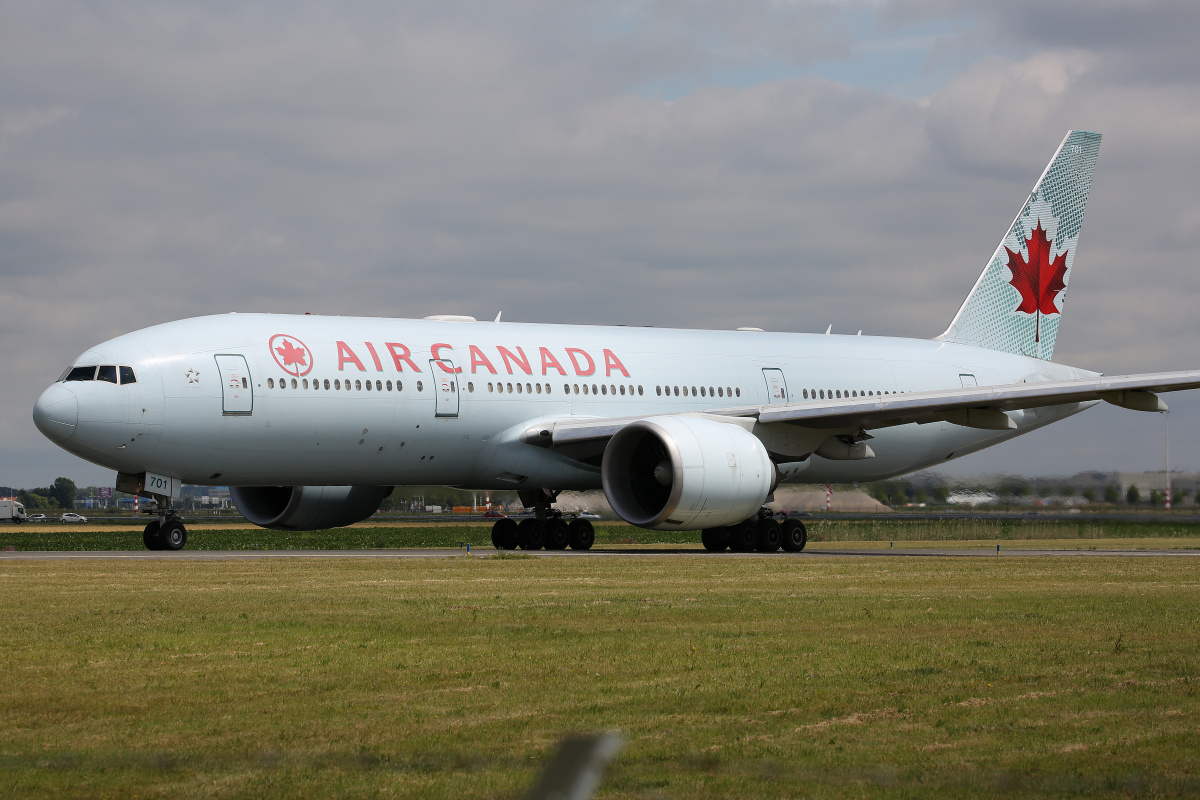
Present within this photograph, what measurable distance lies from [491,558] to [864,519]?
97.7 feet

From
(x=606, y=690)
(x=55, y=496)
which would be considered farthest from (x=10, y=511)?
(x=606, y=690)

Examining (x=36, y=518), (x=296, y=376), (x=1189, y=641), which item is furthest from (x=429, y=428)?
(x=36, y=518)

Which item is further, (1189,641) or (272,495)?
(272,495)

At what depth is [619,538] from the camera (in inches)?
1475

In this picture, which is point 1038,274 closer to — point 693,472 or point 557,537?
point 557,537

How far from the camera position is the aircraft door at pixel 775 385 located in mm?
29891

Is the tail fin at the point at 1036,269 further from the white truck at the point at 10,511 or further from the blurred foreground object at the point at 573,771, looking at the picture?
the white truck at the point at 10,511

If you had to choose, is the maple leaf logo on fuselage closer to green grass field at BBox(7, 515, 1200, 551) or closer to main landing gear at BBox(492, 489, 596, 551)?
green grass field at BBox(7, 515, 1200, 551)

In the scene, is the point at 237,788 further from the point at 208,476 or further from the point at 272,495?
the point at 272,495

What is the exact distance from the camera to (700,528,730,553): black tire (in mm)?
26578

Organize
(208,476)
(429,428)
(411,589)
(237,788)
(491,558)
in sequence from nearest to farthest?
(237,788) < (411,589) < (491,558) < (208,476) < (429,428)

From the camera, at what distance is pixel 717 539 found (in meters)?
26.7

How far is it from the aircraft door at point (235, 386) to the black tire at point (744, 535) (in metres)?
9.19

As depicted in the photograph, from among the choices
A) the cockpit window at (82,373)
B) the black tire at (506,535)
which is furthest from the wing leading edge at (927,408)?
the cockpit window at (82,373)
